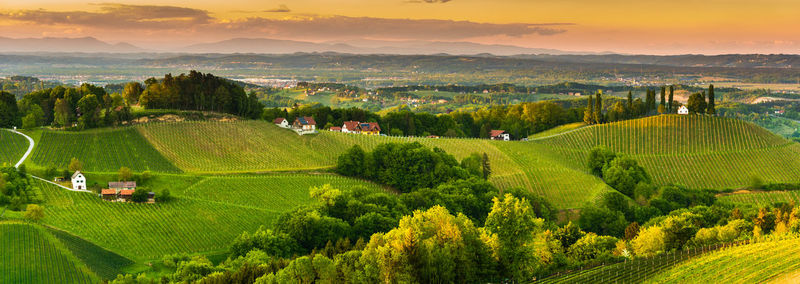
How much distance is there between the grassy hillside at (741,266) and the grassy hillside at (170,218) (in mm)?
40471

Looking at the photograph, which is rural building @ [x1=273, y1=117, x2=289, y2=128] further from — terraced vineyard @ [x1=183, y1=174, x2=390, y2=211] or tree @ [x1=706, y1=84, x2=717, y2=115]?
tree @ [x1=706, y1=84, x2=717, y2=115]

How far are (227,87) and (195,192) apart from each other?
42.7 metres

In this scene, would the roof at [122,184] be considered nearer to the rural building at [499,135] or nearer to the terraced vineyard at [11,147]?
the terraced vineyard at [11,147]

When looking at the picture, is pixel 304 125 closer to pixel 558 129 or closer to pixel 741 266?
pixel 558 129

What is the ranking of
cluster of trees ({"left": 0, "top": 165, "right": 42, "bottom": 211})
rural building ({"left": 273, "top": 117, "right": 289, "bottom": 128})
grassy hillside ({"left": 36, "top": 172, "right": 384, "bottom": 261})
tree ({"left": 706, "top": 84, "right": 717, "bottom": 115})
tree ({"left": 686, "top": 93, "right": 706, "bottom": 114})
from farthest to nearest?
1. tree ({"left": 686, "top": 93, "right": 706, "bottom": 114})
2. tree ({"left": 706, "top": 84, "right": 717, "bottom": 115})
3. rural building ({"left": 273, "top": 117, "right": 289, "bottom": 128})
4. cluster of trees ({"left": 0, "top": 165, "right": 42, "bottom": 211})
5. grassy hillside ({"left": 36, "top": 172, "right": 384, "bottom": 261})

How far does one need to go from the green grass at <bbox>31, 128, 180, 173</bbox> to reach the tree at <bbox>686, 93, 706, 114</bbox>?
324 ft

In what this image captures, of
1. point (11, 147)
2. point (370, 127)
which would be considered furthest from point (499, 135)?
point (11, 147)

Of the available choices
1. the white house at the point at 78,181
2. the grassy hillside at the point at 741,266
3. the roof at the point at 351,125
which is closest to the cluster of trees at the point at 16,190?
the white house at the point at 78,181

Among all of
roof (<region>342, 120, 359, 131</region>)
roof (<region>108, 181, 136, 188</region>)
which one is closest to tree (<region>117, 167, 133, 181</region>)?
roof (<region>108, 181, 136, 188</region>)

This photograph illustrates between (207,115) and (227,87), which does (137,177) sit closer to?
(207,115)

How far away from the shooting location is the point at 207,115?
10525 cm

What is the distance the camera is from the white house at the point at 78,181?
228ft

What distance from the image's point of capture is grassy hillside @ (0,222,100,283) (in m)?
47.4

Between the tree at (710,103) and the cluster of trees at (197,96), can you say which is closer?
the cluster of trees at (197,96)
